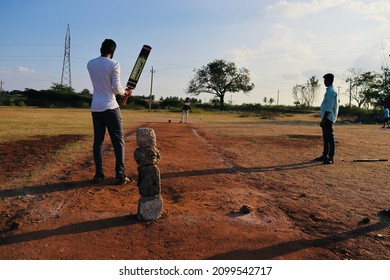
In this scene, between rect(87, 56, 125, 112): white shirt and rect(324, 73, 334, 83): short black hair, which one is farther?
rect(324, 73, 334, 83): short black hair

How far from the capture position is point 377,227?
385cm

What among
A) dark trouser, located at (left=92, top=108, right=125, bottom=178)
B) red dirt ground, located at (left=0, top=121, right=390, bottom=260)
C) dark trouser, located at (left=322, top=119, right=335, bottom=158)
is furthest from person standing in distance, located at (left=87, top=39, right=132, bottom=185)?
dark trouser, located at (left=322, top=119, right=335, bottom=158)

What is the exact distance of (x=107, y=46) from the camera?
5.11 m

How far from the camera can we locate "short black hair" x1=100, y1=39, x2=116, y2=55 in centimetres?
510

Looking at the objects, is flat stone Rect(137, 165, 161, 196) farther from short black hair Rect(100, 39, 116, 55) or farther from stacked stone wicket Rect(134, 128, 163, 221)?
short black hair Rect(100, 39, 116, 55)

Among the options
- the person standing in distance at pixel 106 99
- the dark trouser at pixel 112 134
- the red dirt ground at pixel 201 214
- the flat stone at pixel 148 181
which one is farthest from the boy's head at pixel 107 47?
the flat stone at pixel 148 181

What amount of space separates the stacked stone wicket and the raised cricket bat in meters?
1.96

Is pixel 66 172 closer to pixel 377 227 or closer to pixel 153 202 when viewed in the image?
pixel 153 202

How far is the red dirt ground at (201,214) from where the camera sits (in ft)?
10.4

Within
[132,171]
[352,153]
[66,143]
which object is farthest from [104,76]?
[352,153]

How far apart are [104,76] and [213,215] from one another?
2.53 m

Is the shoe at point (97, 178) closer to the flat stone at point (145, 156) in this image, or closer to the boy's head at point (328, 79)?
the flat stone at point (145, 156)

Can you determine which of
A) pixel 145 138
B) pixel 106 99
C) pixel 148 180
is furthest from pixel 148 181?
pixel 106 99

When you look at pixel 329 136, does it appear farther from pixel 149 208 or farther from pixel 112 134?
pixel 149 208
